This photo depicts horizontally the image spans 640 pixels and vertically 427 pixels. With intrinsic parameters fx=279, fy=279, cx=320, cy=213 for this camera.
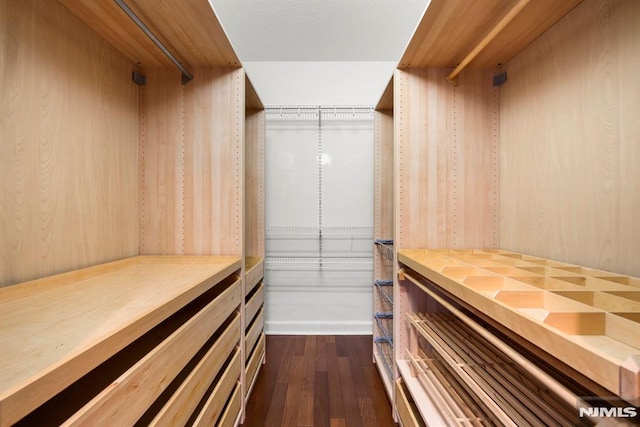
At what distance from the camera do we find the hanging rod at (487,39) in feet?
3.21

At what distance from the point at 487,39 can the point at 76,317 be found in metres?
1.65

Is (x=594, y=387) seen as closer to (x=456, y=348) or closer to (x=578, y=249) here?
(x=456, y=348)

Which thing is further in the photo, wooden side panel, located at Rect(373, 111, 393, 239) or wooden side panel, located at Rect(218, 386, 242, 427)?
wooden side panel, located at Rect(373, 111, 393, 239)

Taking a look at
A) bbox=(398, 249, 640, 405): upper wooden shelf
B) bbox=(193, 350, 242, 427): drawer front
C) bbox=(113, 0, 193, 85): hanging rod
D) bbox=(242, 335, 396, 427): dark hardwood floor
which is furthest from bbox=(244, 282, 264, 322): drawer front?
bbox=(113, 0, 193, 85): hanging rod

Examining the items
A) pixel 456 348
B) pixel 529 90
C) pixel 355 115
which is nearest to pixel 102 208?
pixel 456 348

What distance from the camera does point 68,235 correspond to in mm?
1138

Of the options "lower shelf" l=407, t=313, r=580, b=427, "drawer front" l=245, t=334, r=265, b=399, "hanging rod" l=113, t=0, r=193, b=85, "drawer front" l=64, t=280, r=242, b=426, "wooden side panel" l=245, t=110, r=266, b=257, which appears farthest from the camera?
"wooden side panel" l=245, t=110, r=266, b=257

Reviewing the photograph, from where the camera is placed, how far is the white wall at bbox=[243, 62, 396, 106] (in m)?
2.49

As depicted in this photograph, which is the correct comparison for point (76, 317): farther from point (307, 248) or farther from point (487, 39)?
point (307, 248)

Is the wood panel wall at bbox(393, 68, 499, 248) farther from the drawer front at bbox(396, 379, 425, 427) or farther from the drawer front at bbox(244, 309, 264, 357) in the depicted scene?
the drawer front at bbox(244, 309, 264, 357)

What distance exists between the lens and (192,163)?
152cm

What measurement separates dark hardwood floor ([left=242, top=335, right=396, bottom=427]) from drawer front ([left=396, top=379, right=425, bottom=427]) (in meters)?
0.15

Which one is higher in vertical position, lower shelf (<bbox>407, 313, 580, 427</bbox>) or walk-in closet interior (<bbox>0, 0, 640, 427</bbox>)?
walk-in closet interior (<bbox>0, 0, 640, 427</bbox>)

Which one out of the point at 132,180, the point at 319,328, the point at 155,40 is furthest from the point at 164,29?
the point at 319,328
